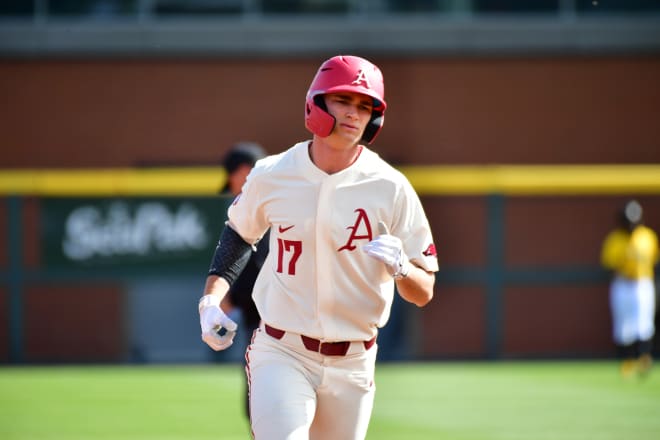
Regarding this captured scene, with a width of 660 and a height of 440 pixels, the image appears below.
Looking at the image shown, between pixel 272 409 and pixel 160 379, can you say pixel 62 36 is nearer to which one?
pixel 160 379

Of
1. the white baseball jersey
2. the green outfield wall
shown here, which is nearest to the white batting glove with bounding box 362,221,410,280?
the white baseball jersey

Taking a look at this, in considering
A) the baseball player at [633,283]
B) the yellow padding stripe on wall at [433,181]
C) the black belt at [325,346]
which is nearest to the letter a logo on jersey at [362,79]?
the black belt at [325,346]

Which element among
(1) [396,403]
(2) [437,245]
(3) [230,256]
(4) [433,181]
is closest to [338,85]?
(3) [230,256]

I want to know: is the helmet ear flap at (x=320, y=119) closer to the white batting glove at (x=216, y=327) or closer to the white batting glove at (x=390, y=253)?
the white batting glove at (x=390, y=253)

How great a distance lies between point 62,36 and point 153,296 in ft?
14.8

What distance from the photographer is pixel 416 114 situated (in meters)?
20.0

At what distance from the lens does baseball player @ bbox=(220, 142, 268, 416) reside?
6.89 meters

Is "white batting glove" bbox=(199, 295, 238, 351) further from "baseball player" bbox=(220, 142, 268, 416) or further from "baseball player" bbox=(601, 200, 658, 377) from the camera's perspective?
"baseball player" bbox=(601, 200, 658, 377)

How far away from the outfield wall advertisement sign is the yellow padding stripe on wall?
0.55 ft

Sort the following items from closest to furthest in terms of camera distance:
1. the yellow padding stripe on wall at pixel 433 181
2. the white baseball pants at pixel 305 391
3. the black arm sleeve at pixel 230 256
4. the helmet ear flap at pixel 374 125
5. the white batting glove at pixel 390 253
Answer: the white batting glove at pixel 390 253
the white baseball pants at pixel 305 391
the helmet ear flap at pixel 374 125
the black arm sleeve at pixel 230 256
the yellow padding stripe on wall at pixel 433 181

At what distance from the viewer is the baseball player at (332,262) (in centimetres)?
497

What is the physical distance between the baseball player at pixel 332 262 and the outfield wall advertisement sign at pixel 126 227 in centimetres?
1293

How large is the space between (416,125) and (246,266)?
13178 mm

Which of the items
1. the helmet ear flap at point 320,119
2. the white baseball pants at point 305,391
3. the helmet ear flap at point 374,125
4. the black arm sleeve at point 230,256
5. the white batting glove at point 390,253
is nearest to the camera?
the white batting glove at point 390,253
